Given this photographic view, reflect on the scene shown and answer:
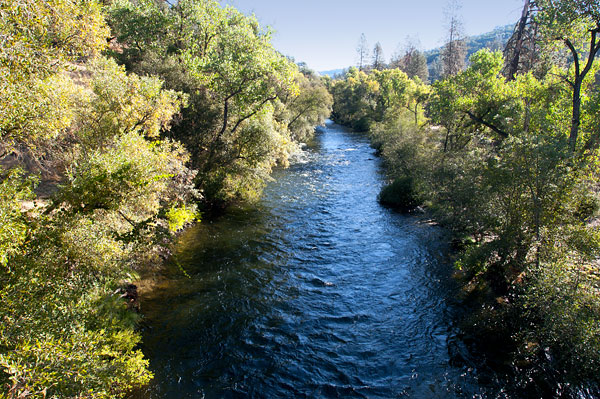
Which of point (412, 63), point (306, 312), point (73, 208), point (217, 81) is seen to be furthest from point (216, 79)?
point (412, 63)

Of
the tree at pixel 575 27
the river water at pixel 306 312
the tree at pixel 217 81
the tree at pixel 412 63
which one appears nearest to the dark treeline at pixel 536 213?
the tree at pixel 575 27

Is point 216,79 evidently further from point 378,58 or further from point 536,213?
point 378,58

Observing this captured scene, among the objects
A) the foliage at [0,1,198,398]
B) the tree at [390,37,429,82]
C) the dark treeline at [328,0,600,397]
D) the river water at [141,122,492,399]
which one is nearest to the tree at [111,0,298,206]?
the river water at [141,122,492,399]

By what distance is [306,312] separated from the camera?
15945 millimetres

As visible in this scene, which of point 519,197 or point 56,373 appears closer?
point 56,373

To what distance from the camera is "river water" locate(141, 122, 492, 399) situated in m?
12.0

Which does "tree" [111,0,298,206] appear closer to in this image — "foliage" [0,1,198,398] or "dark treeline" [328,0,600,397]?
"foliage" [0,1,198,398]

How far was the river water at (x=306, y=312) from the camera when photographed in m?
12.0

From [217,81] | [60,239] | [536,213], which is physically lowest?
[536,213]

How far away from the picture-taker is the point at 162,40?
29.7 metres

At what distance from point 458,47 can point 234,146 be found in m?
61.1

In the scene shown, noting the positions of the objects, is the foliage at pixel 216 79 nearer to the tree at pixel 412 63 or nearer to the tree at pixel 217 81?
the tree at pixel 217 81

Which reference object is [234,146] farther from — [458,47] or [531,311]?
[458,47]

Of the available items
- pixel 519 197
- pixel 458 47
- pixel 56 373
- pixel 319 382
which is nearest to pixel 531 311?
pixel 519 197
